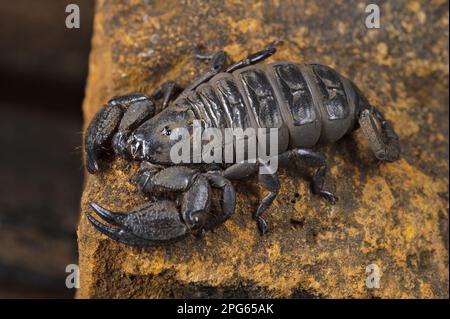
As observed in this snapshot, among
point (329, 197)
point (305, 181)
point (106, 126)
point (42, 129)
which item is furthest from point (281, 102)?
point (42, 129)

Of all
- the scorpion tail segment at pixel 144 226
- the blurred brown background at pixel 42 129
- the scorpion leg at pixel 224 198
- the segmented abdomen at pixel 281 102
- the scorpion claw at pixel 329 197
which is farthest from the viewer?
the blurred brown background at pixel 42 129

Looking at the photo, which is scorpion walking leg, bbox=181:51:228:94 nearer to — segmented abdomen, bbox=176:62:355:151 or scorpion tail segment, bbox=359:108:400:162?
segmented abdomen, bbox=176:62:355:151

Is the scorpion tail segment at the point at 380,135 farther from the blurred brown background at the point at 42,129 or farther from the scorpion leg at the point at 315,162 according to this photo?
the blurred brown background at the point at 42,129

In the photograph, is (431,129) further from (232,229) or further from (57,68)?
(57,68)

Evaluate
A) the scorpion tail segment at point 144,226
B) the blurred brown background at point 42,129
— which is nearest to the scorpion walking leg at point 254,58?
the scorpion tail segment at point 144,226

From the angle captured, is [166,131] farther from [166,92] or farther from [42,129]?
[42,129]

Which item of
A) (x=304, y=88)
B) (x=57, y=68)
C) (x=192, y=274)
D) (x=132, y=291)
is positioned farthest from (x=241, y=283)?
(x=57, y=68)
